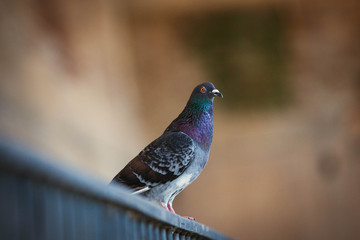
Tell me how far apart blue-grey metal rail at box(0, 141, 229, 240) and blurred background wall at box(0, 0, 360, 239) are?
7.74 meters

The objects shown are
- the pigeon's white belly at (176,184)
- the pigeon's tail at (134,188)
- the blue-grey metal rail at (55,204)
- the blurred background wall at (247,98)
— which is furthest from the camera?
the blurred background wall at (247,98)

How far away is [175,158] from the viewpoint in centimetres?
403

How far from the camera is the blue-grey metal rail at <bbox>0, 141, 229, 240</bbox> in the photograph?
3.80 feet

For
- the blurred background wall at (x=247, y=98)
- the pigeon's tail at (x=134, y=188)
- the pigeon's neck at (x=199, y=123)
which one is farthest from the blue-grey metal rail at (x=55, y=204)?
the blurred background wall at (x=247, y=98)

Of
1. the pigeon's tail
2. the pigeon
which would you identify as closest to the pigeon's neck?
the pigeon

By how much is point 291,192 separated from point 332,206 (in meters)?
0.78

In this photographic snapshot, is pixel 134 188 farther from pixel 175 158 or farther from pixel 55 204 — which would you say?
pixel 55 204

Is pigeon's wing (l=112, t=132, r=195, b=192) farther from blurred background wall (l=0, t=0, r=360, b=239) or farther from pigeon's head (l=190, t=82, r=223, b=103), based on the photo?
blurred background wall (l=0, t=0, r=360, b=239)

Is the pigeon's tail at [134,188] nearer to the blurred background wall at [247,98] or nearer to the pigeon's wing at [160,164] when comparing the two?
the pigeon's wing at [160,164]

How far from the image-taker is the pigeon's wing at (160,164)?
3971mm

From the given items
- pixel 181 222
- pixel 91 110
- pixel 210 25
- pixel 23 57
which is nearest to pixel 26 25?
pixel 23 57

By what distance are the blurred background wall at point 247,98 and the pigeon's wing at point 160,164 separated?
549 centimetres

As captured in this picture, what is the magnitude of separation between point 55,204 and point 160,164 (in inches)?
106

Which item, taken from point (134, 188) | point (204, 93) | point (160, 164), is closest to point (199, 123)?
point (204, 93)
